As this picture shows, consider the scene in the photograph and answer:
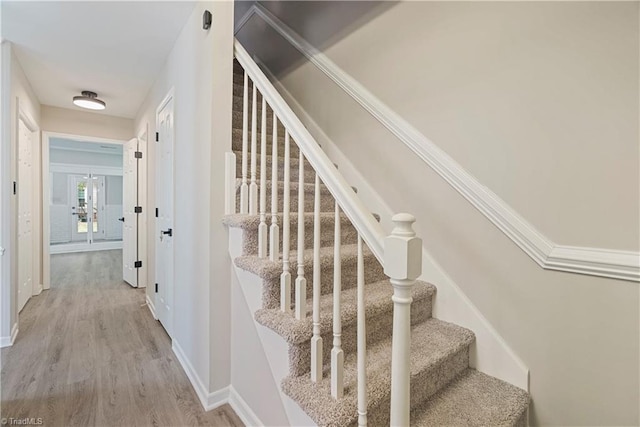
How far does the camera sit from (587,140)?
3.94 feet

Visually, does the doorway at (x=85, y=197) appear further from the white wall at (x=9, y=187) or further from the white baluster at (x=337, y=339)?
the white baluster at (x=337, y=339)

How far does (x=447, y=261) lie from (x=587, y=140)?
0.82 metres

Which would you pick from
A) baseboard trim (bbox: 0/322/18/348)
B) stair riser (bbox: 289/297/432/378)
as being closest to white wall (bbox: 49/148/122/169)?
baseboard trim (bbox: 0/322/18/348)

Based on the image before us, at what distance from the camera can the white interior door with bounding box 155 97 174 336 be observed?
2.50 meters

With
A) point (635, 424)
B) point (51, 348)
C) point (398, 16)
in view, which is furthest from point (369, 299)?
point (51, 348)

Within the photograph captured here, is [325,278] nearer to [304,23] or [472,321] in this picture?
[472,321]

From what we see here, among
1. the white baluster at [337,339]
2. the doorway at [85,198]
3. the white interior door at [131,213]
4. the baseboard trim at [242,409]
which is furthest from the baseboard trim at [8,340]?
the doorway at [85,198]

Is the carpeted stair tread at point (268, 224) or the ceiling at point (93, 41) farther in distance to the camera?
the ceiling at point (93, 41)

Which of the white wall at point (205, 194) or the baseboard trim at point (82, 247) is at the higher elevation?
the white wall at point (205, 194)

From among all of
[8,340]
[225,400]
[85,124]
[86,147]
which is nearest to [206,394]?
[225,400]

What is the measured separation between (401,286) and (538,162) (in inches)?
39.6

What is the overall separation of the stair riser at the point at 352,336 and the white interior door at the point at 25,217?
3.38 metres

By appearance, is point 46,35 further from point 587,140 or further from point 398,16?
point 587,140

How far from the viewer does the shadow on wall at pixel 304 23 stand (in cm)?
214
